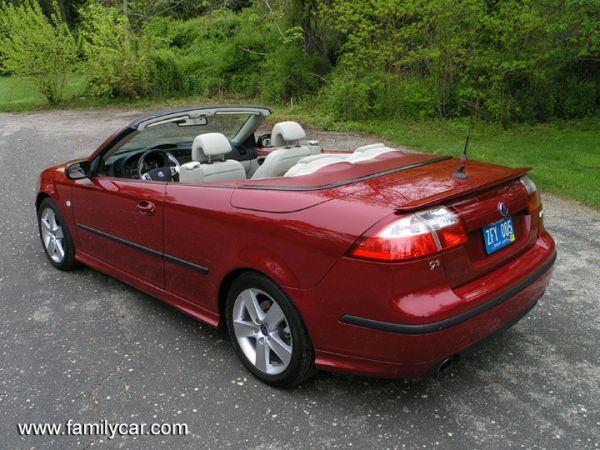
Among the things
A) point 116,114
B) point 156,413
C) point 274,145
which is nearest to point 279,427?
point 156,413

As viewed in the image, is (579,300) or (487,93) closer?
(579,300)

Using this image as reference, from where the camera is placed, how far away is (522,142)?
11.2 metres

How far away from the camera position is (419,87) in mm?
14094

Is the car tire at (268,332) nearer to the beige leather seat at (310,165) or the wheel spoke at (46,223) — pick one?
the beige leather seat at (310,165)

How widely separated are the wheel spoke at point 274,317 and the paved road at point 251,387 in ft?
1.31

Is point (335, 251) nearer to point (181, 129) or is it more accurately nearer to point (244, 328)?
point (244, 328)

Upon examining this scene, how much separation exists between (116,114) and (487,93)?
11.3 meters

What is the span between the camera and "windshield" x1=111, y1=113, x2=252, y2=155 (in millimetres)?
4141

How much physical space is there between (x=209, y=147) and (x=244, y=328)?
4.26ft

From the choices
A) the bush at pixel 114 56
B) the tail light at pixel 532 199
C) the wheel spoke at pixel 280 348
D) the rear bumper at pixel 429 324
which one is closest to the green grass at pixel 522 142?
the tail light at pixel 532 199

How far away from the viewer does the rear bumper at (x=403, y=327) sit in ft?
8.34

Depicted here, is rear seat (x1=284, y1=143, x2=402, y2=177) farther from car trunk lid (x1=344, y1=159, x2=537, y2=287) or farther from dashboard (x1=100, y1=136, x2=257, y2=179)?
dashboard (x1=100, y1=136, x2=257, y2=179)

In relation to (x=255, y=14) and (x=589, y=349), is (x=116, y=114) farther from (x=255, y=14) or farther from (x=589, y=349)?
(x=589, y=349)

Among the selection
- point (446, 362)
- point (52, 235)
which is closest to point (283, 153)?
point (446, 362)
